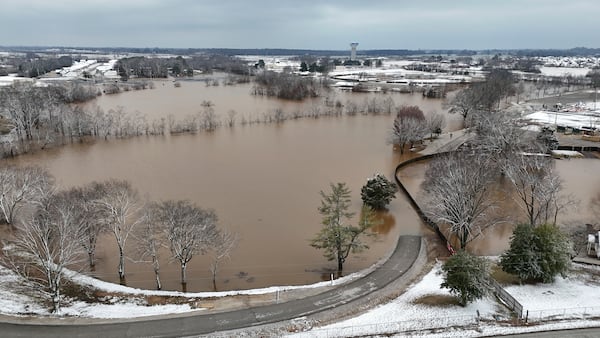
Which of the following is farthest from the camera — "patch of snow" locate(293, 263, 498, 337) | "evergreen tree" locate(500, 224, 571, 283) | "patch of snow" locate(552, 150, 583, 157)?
"patch of snow" locate(552, 150, 583, 157)

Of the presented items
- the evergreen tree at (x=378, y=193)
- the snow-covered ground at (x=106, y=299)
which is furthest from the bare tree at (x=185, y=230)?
the evergreen tree at (x=378, y=193)

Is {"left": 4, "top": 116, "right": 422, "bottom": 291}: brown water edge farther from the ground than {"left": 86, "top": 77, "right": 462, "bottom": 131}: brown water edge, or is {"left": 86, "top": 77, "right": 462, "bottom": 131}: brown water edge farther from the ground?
{"left": 86, "top": 77, "right": 462, "bottom": 131}: brown water edge

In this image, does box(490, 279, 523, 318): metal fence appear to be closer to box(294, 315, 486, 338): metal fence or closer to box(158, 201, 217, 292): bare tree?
box(294, 315, 486, 338): metal fence

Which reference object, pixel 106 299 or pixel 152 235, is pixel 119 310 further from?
pixel 152 235

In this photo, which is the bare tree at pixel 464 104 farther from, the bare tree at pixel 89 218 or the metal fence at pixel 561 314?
the bare tree at pixel 89 218

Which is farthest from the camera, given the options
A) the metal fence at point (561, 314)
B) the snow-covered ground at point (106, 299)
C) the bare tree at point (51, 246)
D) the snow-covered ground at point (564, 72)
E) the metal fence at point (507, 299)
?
the snow-covered ground at point (564, 72)

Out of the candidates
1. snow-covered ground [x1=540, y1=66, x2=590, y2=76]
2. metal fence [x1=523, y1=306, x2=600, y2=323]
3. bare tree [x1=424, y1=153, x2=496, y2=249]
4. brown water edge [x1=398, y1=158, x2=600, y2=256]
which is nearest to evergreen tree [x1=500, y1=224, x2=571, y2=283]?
metal fence [x1=523, y1=306, x2=600, y2=323]
